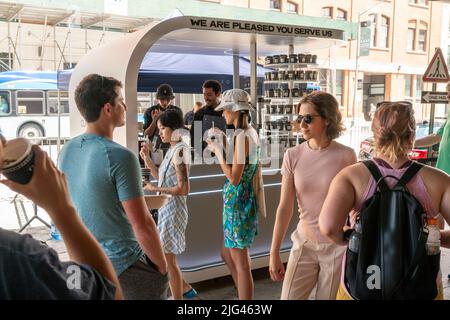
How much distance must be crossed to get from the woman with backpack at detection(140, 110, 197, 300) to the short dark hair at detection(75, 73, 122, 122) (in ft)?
4.29

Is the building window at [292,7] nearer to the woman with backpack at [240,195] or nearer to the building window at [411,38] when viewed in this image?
the building window at [411,38]

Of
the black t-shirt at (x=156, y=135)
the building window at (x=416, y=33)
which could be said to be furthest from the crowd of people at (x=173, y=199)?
the building window at (x=416, y=33)

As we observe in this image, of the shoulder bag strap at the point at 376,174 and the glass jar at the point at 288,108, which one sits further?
the glass jar at the point at 288,108

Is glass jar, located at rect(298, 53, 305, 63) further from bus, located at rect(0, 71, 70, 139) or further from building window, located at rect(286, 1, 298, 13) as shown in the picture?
building window, located at rect(286, 1, 298, 13)

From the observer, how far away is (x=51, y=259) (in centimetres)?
98

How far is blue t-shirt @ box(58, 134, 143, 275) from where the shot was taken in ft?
6.27

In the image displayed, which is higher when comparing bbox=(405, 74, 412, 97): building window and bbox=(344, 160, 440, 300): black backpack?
bbox=(405, 74, 412, 97): building window

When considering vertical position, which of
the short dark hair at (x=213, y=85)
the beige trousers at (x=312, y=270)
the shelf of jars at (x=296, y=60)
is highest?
the shelf of jars at (x=296, y=60)

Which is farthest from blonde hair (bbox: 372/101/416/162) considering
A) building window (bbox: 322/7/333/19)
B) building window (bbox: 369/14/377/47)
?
building window (bbox: 369/14/377/47)

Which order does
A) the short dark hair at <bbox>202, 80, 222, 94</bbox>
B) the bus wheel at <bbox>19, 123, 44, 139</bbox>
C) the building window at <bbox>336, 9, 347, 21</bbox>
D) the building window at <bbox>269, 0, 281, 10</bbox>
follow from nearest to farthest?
the short dark hair at <bbox>202, 80, 222, 94</bbox>, the bus wheel at <bbox>19, 123, 44, 139</bbox>, the building window at <bbox>269, 0, 281, 10</bbox>, the building window at <bbox>336, 9, 347, 21</bbox>

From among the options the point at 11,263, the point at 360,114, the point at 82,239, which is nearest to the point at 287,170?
the point at 82,239

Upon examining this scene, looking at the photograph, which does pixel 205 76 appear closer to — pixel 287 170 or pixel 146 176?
pixel 146 176

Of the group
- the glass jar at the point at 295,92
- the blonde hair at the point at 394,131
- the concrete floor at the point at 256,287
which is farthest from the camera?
the glass jar at the point at 295,92

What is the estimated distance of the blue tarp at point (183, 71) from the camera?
7.50 metres
